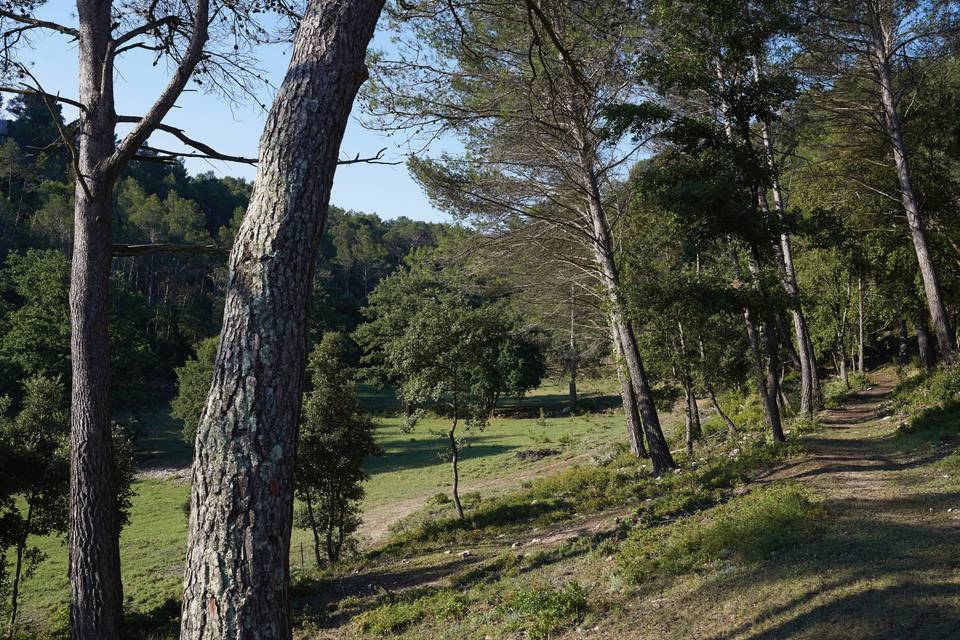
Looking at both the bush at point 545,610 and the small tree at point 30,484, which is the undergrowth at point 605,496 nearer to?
the bush at point 545,610

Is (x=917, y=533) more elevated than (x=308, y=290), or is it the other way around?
(x=308, y=290)

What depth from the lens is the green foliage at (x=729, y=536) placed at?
6.04 m

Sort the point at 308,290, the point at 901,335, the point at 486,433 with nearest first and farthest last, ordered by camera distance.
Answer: the point at 308,290, the point at 901,335, the point at 486,433

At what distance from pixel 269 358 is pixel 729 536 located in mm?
5339

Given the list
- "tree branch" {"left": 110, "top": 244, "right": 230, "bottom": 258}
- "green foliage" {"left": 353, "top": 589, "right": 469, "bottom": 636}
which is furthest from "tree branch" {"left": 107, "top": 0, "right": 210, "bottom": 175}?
"green foliage" {"left": 353, "top": 589, "right": 469, "bottom": 636}

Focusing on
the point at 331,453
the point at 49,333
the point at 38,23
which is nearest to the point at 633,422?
the point at 331,453

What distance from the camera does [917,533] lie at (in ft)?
18.5

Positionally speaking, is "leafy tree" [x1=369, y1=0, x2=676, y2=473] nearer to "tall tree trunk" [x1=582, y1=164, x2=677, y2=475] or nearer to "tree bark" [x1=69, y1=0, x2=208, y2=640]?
"tall tree trunk" [x1=582, y1=164, x2=677, y2=475]

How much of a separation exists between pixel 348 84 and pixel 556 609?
4.89 metres

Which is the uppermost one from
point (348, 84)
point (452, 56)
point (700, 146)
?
point (452, 56)

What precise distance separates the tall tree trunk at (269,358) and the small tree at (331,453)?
1233 cm

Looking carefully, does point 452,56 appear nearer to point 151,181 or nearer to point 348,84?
point 348,84

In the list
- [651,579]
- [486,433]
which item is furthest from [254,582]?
[486,433]

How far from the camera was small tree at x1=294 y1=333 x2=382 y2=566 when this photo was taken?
15.0m
